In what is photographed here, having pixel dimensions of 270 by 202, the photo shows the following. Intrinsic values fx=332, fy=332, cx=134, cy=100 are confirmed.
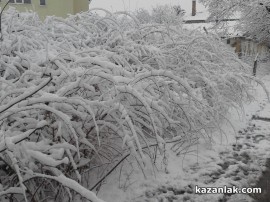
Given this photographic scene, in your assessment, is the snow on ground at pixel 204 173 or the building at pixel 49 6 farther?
the building at pixel 49 6

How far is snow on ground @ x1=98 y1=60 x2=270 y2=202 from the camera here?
2514mm

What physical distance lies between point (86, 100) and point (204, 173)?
1290 millimetres

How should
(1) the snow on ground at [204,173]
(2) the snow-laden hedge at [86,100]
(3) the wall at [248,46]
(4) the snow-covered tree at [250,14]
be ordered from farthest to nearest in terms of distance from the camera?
(3) the wall at [248,46] < (4) the snow-covered tree at [250,14] < (1) the snow on ground at [204,173] < (2) the snow-laden hedge at [86,100]

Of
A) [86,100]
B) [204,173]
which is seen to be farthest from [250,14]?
[86,100]

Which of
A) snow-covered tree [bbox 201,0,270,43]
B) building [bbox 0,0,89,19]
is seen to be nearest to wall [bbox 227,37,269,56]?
snow-covered tree [bbox 201,0,270,43]

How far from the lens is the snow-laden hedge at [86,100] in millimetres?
1951

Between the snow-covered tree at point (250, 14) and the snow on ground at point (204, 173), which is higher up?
the snow-covered tree at point (250, 14)

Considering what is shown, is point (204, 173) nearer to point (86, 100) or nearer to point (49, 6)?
point (86, 100)

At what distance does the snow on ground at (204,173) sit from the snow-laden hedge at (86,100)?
0.18 meters

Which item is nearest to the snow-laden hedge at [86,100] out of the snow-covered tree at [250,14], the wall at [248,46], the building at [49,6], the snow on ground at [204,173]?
the snow on ground at [204,173]

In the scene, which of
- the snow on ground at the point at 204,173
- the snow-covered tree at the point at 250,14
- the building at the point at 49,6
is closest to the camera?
the snow on ground at the point at 204,173

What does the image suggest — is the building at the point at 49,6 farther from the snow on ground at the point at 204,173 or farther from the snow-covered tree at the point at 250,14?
the snow on ground at the point at 204,173

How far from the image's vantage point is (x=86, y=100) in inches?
88.8

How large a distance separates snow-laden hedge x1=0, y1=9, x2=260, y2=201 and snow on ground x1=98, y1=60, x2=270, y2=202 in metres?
0.18
